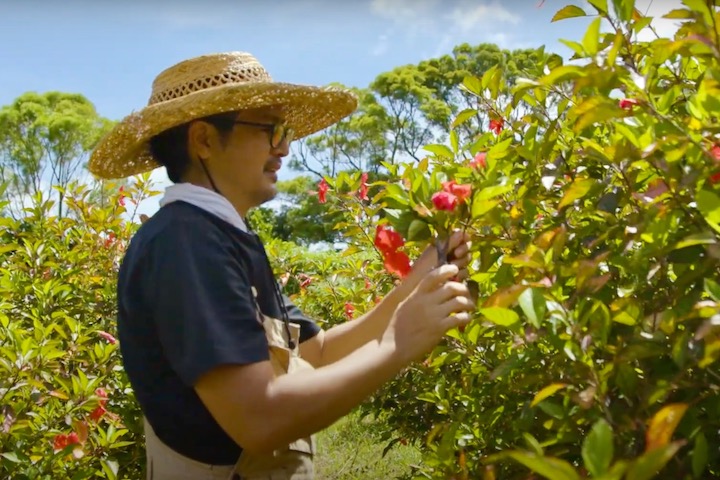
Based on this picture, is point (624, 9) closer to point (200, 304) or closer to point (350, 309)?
point (200, 304)

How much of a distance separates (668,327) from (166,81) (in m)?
1.43

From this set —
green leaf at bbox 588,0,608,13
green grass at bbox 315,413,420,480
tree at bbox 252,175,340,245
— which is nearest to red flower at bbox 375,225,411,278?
green leaf at bbox 588,0,608,13

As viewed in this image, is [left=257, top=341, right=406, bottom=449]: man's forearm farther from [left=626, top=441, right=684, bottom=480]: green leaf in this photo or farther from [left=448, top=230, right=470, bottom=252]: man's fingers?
[left=626, top=441, right=684, bottom=480]: green leaf

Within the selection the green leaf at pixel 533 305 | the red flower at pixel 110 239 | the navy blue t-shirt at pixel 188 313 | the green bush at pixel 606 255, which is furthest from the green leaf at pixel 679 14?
the red flower at pixel 110 239

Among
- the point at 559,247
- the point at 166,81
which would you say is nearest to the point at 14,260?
the point at 166,81

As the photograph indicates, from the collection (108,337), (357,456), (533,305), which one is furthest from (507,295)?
(357,456)

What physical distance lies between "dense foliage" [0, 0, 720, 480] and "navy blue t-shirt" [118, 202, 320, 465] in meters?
0.32

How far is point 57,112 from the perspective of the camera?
30.2 meters

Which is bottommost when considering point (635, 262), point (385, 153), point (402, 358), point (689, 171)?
point (402, 358)

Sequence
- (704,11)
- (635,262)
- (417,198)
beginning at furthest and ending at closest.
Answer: (417,198) → (635,262) → (704,11)

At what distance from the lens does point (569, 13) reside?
136 centimetres

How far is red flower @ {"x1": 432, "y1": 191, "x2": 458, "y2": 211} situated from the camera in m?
1.34

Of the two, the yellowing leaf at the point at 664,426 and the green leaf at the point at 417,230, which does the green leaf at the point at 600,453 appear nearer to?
the yellowing leaf at the point at 664,426

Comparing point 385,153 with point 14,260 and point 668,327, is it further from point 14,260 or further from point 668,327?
point 668,327
